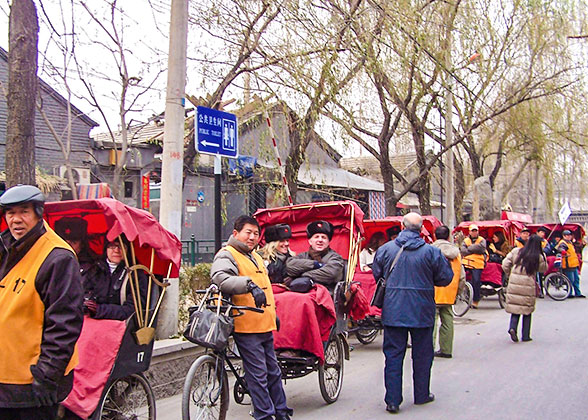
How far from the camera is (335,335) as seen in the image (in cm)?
695

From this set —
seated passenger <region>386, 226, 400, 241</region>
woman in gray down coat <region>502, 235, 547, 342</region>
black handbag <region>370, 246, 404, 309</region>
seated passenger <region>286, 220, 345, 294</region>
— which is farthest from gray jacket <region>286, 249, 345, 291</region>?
seated passenger <region>386, 226, 400, 241</region>

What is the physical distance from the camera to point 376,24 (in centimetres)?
1181

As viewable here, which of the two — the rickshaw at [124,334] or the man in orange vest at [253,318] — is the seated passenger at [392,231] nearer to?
the man in orange vest at [253,318]

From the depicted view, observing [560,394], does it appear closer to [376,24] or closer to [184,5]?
[184,5]

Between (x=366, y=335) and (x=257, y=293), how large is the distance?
5.79 meters

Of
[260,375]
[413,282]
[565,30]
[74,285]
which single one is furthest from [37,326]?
[565,30]

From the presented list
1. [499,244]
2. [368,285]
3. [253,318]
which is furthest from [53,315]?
[499,244]

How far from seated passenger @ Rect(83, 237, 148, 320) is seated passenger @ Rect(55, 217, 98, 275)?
0.25m

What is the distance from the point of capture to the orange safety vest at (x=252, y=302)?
538 cm

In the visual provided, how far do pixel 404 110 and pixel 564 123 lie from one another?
10.5 meters

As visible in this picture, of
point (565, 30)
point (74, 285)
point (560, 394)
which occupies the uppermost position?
point (565, 30)

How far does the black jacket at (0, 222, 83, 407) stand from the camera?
3.31 meters

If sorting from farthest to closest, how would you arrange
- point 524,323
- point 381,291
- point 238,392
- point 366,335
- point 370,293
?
point 366,335 < point 524,323 < point 370,293 < point 381,291 < point 238,392

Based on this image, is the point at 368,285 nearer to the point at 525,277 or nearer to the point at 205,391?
the point at 525,277
